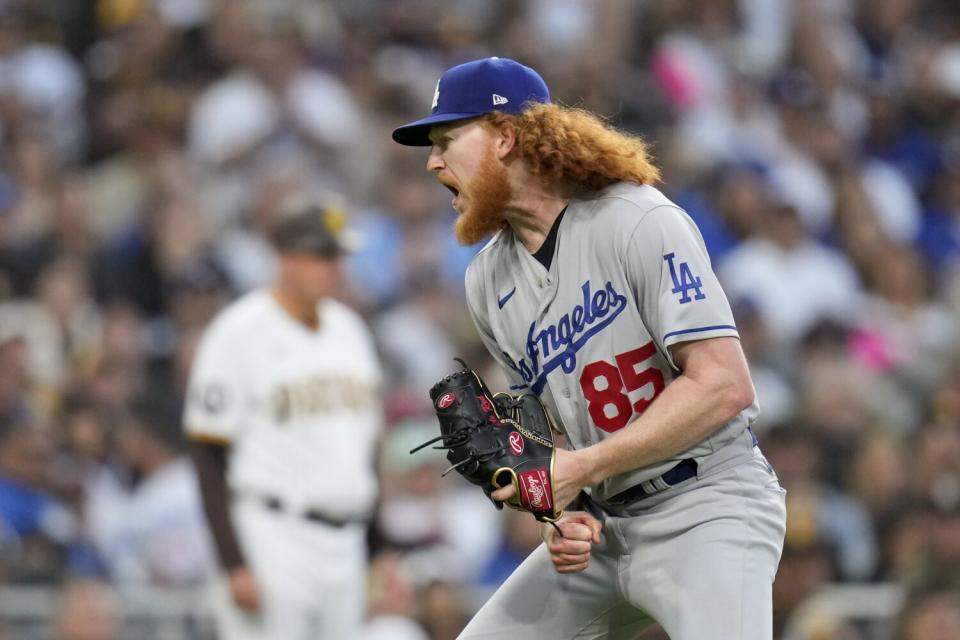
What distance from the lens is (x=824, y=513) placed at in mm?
8484

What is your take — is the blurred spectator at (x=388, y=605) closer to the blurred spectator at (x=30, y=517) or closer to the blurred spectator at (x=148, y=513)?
the blurred spectator at (x=148, y=513)

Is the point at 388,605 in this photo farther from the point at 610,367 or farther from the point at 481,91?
the point at 481,91

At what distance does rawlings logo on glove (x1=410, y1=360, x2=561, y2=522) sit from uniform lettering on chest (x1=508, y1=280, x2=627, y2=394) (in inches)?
7.0

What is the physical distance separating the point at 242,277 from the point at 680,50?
4367 mm

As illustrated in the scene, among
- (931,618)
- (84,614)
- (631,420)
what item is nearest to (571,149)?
(631,420)

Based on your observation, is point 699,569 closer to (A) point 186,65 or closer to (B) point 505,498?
(B) point 505,498

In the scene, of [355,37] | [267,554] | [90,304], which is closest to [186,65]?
[355,37]

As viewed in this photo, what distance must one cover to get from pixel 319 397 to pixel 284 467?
0.35 m

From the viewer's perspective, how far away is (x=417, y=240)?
939 centimetres

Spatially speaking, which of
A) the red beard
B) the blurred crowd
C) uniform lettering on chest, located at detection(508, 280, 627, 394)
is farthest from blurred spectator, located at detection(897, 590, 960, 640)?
the red beard

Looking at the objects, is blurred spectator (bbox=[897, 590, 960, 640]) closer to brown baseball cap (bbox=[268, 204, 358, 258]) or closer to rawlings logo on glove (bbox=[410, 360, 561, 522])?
brown baseball cap (bbox=[268, 204, 358, 258])

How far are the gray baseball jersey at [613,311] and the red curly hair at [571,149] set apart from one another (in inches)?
2.0

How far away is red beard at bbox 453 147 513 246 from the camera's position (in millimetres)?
4016

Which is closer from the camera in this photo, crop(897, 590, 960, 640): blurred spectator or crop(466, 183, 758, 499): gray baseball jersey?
crop(466, 183, 758, 499): gray baseball jersey
